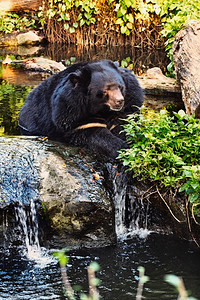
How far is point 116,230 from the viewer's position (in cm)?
428

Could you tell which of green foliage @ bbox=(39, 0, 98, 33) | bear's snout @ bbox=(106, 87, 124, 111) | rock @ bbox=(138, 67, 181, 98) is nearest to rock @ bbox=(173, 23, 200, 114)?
rock @ bbox=(138, 67, 181, 98)

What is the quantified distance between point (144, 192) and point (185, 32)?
142 inches

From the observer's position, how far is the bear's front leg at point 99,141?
14.8 ft

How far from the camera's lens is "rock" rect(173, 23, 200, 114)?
5.79 meters

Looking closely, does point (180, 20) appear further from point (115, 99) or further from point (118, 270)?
point (118, 270)

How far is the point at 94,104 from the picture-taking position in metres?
4.64

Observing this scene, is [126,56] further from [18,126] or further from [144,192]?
[144,192]

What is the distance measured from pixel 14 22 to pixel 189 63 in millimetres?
12276

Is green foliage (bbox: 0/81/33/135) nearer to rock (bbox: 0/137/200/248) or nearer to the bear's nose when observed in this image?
rock (bbox: 0/137/200/248)

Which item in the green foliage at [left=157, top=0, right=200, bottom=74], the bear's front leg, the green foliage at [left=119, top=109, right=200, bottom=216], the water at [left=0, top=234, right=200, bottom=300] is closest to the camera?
the water at [left=0, top=234, right=200, bottom=300]

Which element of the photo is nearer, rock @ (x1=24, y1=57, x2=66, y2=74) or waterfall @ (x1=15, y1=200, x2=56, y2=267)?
waterfall @ (x1=15, y1=200, x2=56, y2=267)

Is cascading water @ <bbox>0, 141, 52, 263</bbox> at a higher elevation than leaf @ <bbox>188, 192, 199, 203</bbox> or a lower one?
lower

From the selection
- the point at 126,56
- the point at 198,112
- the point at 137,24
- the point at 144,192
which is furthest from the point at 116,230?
the point at 137,24

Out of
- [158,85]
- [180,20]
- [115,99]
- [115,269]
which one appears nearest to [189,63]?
[158,85]
